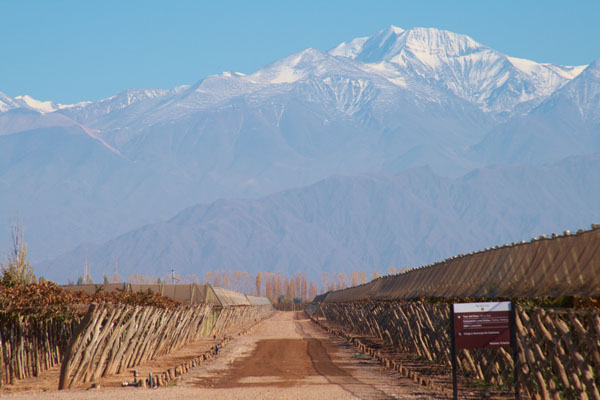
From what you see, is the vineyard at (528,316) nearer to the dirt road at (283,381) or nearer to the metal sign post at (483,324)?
the metal sign post at (483,324)

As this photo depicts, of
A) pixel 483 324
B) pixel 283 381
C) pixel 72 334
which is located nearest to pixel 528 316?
pixel 483 324

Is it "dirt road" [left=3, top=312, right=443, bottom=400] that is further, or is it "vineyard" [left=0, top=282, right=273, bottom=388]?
"vineyard" [left=0, top=282, right=273, bottom=388]

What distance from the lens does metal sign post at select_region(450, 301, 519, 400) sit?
58.1 feet

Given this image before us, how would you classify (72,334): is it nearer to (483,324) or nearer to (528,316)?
(483,324)

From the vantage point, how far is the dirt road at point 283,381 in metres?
21.7

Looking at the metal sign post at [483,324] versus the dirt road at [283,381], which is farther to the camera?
the dirt road at [283,381]

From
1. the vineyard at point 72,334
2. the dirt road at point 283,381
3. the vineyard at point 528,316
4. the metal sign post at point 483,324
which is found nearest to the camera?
the vineyard at point 528,316

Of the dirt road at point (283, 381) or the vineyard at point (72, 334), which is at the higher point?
the vineyard at point (72, 334)

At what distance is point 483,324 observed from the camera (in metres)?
17.8

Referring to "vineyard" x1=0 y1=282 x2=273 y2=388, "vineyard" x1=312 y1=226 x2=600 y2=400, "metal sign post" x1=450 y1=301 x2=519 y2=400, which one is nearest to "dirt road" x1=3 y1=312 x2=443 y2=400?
"vineyard" x1=312 y1=226 x2=600 y2=400

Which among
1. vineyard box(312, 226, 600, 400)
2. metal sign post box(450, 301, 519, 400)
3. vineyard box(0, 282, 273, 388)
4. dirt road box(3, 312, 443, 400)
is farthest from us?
vineyard box(0, 282, 273, 388)

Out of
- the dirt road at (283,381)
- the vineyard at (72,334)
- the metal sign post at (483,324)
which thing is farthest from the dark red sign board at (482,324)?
the vineyard at (72,334)

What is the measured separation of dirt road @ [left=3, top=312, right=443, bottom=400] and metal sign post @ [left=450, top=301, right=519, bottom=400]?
3.93 m

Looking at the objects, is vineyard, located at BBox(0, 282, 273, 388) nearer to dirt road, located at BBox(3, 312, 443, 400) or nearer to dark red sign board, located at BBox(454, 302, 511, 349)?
dirt road, located at BBox(3, 312, 443, 400)
